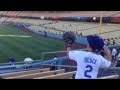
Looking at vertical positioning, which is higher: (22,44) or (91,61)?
(22,44)

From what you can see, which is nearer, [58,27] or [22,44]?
[22,44]

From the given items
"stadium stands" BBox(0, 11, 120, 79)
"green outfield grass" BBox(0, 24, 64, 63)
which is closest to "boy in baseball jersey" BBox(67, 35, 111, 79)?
"stadium stands" BBox(0, 11, 120, 79)

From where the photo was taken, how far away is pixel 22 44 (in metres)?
3.45

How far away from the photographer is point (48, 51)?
10.8 feet

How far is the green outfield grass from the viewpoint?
3.28 meters

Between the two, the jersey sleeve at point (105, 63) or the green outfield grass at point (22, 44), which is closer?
the jersey sleeve at point (105, 63)

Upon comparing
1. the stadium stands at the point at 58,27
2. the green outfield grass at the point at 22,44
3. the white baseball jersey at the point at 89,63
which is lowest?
the white baseball jersey at the point at 89,63

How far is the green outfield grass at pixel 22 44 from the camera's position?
3275 millimetres

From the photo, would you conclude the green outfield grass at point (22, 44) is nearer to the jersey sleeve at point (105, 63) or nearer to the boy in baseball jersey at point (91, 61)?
the boy in baseball jersey at point (91, 61)

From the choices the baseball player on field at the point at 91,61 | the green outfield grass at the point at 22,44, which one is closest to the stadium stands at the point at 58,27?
the green outfield grass at the point at 22,44

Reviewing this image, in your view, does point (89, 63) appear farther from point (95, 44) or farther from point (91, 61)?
point (95, 44)

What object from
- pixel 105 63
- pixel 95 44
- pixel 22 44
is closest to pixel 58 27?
pixel 22 44
